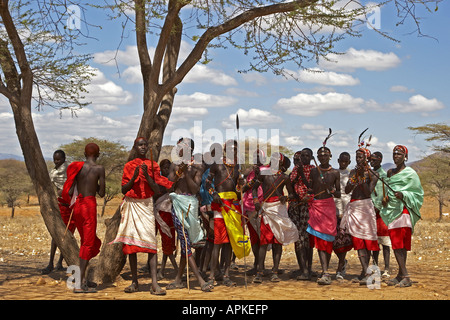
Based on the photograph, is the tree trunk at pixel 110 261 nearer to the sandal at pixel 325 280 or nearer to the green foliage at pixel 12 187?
the sandal at pixel 325 280

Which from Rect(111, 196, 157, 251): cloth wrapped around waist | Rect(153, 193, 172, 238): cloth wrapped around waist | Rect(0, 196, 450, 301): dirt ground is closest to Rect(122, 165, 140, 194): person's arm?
Rect(111, 196, 157, 251): cloth wrapped around waist

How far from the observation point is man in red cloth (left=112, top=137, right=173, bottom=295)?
6754 mm

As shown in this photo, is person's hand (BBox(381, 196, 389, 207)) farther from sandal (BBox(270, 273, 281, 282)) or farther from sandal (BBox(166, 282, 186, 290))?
sandal (BBox(166, 282, 186, 290))

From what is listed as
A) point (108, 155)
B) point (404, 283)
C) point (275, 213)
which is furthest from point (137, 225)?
point (108, 155)

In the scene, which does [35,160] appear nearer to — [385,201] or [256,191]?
[256,191]

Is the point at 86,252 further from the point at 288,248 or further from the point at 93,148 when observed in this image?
the point at 288,248

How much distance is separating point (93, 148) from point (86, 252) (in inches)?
55.0

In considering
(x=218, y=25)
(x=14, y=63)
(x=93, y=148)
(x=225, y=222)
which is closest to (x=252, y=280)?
(x=225, y=222)

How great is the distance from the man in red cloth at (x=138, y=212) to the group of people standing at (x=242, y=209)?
0.5 inches

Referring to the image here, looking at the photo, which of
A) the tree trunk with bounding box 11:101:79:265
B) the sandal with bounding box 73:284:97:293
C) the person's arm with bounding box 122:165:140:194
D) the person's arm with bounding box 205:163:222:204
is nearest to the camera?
the person's arm with bounding box 122:165:140:194

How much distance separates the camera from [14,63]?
8.86 m

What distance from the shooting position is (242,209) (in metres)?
7.01

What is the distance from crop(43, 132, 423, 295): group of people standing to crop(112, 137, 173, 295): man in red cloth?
0.01 m

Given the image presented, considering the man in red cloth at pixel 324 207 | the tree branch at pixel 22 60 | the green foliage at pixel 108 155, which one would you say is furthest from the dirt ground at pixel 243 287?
the green foliage at pixel 108 155
